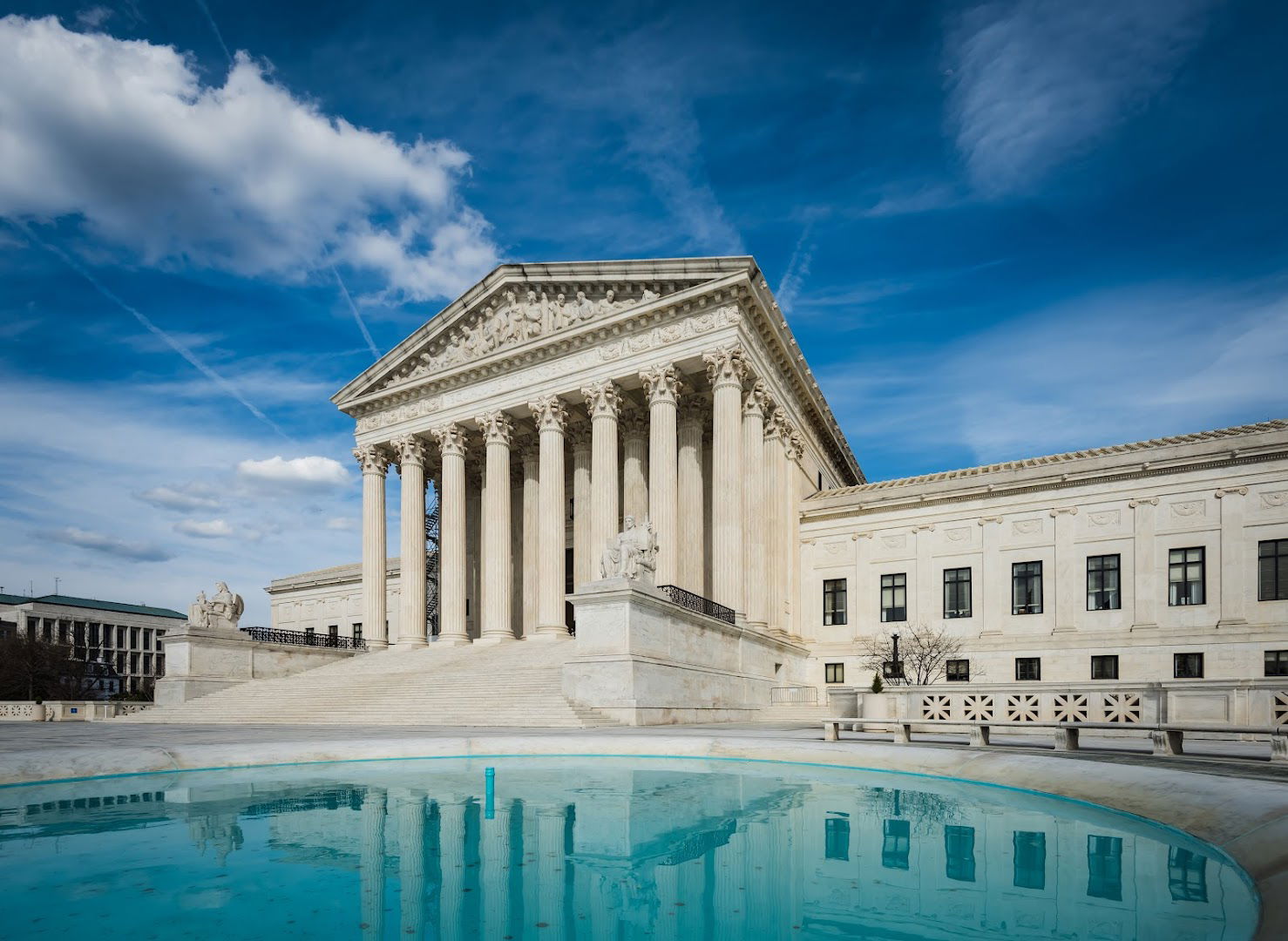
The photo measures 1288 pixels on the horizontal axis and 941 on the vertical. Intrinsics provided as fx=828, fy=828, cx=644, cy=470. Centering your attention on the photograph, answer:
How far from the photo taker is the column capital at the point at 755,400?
1380 inches

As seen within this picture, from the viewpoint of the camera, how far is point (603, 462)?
3634cm

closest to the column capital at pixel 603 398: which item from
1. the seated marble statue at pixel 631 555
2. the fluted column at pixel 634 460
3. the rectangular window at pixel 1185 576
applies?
the fluted column at pixel 634 460

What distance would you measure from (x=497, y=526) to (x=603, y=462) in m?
7.43

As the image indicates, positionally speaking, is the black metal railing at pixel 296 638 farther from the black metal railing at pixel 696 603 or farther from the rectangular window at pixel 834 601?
the rectangular window at pixel 834 601

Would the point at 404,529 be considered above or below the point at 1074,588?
above

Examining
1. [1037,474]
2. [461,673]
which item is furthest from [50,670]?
[1037,474]

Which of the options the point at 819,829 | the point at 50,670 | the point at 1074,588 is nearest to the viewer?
the point at 819,829

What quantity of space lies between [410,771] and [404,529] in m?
29.9

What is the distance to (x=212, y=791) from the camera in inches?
517

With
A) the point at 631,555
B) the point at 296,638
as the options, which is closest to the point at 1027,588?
the point at 631,555

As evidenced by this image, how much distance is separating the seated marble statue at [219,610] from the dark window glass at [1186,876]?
127 ft

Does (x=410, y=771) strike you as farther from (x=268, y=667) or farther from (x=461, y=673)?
(x=268, y=667)

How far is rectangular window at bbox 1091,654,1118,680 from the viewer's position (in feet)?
114

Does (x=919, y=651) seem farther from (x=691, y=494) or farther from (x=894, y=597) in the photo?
(x=691, y=494)
